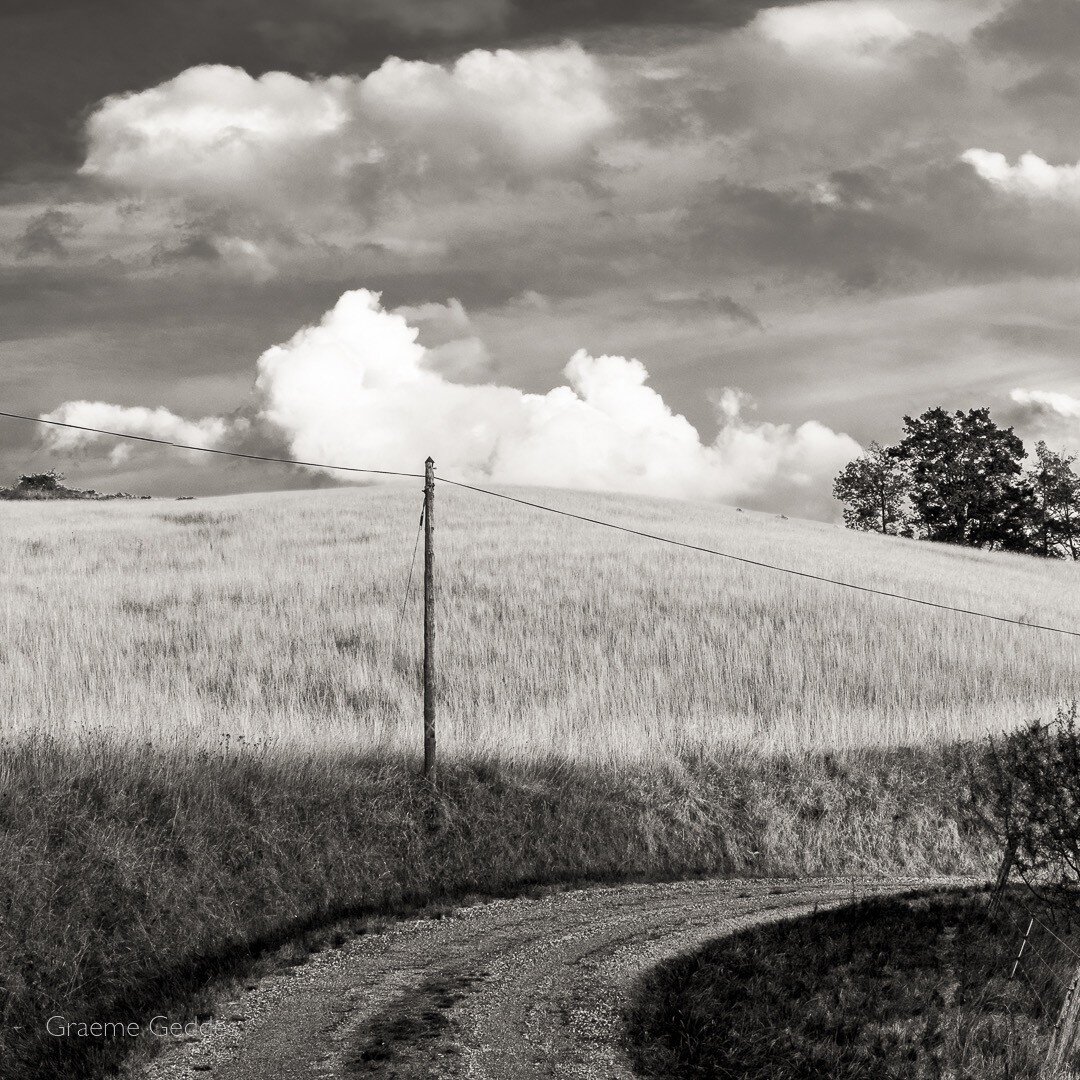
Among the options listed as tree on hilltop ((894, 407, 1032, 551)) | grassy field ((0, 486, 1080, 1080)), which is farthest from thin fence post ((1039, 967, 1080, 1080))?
tree on hilltop ((894, 407, 1032, 551))

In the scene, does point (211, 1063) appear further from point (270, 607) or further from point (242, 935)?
point (270, 607)

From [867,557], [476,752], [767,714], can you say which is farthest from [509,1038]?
[867,557]

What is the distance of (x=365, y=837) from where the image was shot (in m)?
14.9

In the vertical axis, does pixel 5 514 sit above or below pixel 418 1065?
above

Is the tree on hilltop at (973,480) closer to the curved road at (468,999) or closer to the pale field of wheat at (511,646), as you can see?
the pale field of wheat at (511,646)

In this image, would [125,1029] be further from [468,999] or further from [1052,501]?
[1052,501]

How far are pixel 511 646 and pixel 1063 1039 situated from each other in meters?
17.1

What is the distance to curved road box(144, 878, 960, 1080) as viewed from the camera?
26.5 feet

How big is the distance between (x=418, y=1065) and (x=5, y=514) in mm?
49299

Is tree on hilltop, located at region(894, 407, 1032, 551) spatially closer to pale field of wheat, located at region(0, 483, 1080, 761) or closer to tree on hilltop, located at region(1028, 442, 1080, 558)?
tree on hilltop, located at region(1028, 442, 1080, 558)

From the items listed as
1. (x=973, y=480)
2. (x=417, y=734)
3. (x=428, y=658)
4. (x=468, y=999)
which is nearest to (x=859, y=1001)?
(x=468, y=999)

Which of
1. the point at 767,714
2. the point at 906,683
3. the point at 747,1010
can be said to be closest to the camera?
the point at 747,1010

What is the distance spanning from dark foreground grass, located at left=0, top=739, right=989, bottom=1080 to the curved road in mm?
847

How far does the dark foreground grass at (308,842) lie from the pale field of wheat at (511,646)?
990 millimetres
